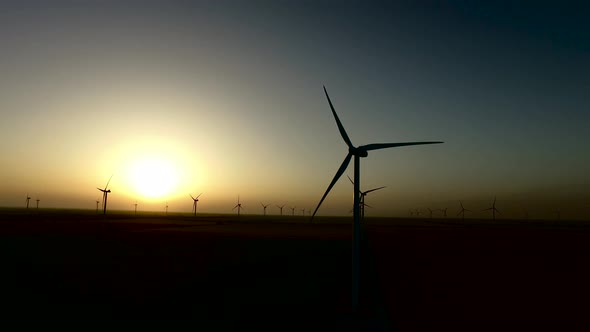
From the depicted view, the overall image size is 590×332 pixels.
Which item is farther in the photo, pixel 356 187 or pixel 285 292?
pixel 285 292

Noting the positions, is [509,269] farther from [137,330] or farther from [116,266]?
[116,266]

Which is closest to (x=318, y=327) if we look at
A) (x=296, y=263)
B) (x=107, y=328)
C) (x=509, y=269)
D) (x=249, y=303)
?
(x=249, y=303)

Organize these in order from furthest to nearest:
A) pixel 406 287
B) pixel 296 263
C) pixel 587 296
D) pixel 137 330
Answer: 1. pixel 296 263
2. pixel 406 287
3. pixel 587 296
4. pixel 137 330

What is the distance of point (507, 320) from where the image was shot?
59.8ft

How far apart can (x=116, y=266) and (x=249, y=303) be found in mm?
14953

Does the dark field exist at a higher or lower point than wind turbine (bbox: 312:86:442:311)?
lower

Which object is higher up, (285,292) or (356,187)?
(356,187)

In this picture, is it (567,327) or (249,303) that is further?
(249,303)

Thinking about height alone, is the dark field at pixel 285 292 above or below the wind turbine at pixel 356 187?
below

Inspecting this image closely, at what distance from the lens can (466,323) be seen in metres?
17.6

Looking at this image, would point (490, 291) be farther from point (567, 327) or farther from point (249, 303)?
point (249, 303)

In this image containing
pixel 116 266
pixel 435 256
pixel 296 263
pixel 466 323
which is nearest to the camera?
pixel 466 323

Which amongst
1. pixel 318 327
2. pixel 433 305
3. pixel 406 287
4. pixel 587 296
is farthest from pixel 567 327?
pixel 318 327

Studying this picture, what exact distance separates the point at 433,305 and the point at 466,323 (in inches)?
110
